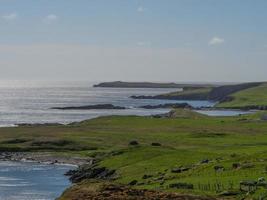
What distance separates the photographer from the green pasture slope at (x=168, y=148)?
64562 millimetres

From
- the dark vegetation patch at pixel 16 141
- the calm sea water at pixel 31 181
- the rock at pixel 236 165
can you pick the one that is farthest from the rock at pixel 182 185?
the dark vegetation patch at pixel 16 141

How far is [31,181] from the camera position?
301ft

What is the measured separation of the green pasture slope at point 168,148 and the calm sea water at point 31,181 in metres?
8.15

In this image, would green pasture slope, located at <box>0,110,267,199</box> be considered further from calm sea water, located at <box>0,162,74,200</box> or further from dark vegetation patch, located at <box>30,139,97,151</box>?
calm sea water, located at <box>0,162,74,200</box>

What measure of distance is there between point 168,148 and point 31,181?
28.6 metres

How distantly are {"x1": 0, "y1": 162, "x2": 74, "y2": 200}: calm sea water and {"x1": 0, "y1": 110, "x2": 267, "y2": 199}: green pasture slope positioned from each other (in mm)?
8150

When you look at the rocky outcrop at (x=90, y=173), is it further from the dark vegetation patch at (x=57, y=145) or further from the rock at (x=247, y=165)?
the dark vegetation patch at (x=57, y=145)

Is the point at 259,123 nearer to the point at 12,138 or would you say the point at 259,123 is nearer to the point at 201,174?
the point at 12,138

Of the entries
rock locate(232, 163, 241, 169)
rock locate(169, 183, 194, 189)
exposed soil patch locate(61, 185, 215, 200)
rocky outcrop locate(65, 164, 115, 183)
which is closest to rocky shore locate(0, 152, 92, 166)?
rocky outcrop locate(65, 164, 115, 183)

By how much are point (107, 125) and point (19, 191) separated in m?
103

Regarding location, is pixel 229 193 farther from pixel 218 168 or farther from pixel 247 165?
pixel 218 168

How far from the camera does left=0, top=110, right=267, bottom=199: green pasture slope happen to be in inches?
2542

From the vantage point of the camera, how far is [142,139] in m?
140

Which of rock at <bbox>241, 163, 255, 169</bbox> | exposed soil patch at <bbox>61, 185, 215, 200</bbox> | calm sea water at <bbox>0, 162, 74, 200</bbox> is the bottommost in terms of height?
calm sea water at <bbox>0, 162, 74, 200</bbox>
